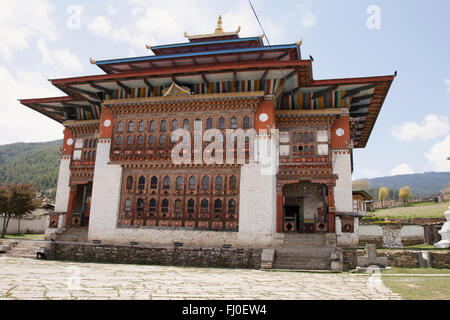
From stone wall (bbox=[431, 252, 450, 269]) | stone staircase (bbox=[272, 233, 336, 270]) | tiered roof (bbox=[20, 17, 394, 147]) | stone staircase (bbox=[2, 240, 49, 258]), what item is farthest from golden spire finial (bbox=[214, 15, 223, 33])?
stone wall (bbox=[431, 252, 450, 269])

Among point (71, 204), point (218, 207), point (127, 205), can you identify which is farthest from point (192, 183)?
point (71, 204)

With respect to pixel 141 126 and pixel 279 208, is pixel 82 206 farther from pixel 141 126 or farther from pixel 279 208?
pixel 279 208

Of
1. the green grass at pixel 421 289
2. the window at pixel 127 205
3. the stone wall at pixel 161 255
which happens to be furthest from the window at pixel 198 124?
the green grass at pixel 421 289

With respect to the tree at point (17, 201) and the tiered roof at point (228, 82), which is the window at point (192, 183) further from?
the tree at point (17, 201)

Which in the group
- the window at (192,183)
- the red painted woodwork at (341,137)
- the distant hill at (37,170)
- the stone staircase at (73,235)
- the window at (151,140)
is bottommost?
the stone staircase at (73,235)

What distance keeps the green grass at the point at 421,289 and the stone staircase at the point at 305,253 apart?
600cm

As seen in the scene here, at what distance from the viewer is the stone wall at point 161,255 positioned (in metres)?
17.4

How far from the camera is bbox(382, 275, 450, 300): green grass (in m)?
7.67

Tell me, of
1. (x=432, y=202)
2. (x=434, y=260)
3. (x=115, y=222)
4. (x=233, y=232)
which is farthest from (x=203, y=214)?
(x=432, y=202)

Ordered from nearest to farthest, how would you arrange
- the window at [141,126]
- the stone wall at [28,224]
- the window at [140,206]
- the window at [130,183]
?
1. the window at [140,206]
2. the window at [130,183]
3. the window at [141,126]
4. the stone wall at [28,224]

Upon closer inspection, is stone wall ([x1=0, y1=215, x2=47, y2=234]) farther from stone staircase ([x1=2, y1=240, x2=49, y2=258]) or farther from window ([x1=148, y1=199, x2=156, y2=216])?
window ([x1=148, y1=199, x2=156, y2=216])
